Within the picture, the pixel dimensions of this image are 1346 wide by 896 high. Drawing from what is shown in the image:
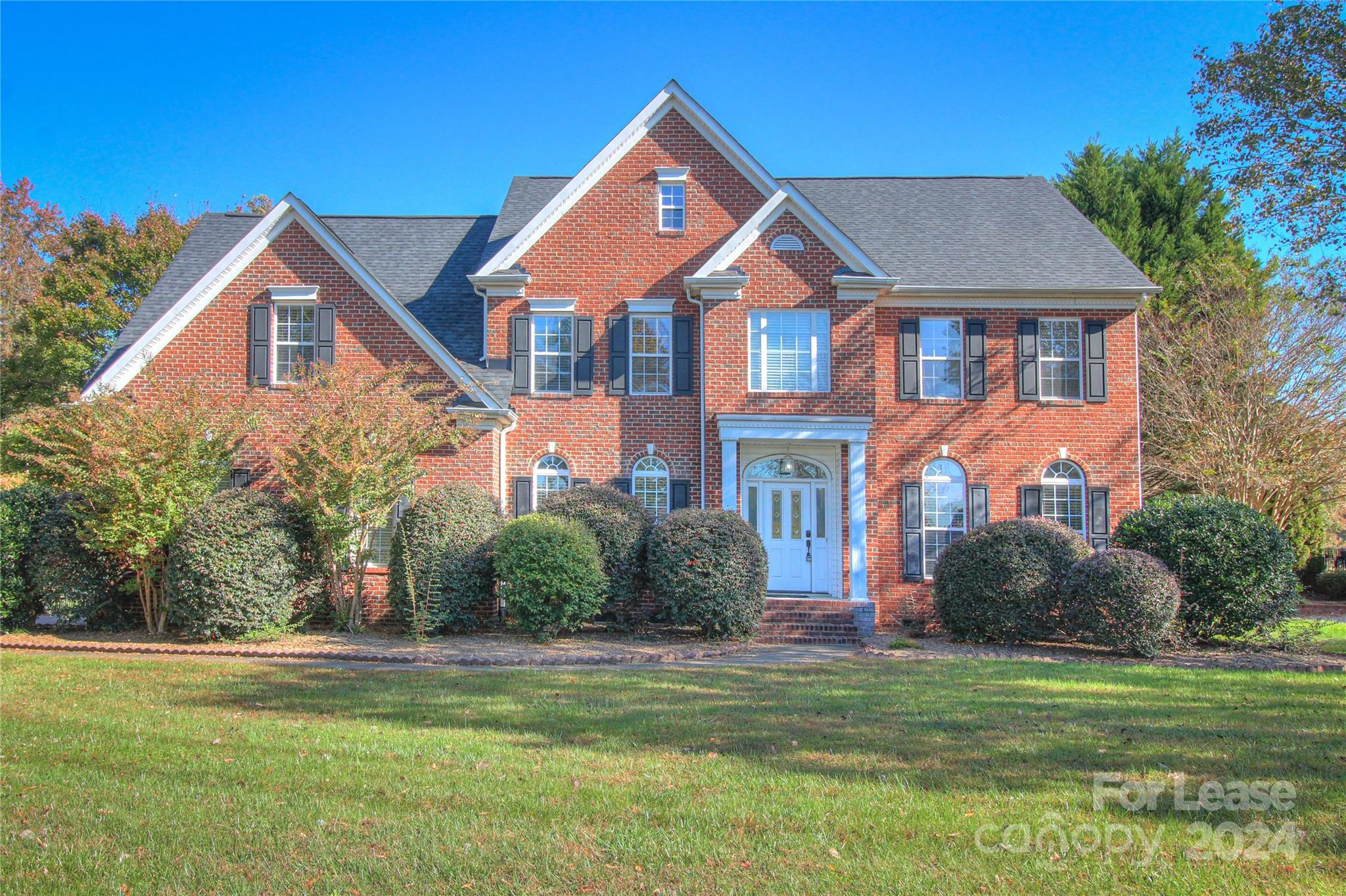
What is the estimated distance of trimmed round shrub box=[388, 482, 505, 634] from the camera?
13.9 m

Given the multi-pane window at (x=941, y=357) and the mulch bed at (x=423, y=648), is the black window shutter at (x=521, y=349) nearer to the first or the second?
the mulch bed at (x=423, y=648)

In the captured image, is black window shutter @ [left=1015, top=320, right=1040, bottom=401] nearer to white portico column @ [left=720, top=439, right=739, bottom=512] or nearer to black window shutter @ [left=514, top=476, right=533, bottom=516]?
white portico column @ [left=720, top=439, right=739, bottom=512]

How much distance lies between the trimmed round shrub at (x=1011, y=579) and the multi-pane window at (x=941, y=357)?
4.32 metres

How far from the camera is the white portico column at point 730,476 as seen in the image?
16156mm

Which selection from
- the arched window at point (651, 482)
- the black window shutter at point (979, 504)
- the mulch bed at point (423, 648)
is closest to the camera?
the mulch bed at point (423, 648)

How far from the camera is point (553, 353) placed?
17.2 meters

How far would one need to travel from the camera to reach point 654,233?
17.4m

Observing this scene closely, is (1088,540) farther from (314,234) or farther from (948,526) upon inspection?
(314,234)

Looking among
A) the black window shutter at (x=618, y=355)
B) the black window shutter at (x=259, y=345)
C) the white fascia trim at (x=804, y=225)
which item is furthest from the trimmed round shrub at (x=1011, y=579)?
the black window shutter at (x=259, y=345)

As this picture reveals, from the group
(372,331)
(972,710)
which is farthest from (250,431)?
(972,710)

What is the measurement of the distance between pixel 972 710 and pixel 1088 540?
1040 centimetres

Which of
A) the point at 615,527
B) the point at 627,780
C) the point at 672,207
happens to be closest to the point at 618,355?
the point at 672,207

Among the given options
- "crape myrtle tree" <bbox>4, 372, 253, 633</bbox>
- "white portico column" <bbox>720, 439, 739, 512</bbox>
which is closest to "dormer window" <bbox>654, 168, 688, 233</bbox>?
"white portico column" <bbox>720, 439, 739, 512</bbox>

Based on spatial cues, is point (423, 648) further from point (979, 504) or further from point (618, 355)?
point (979, 504)
